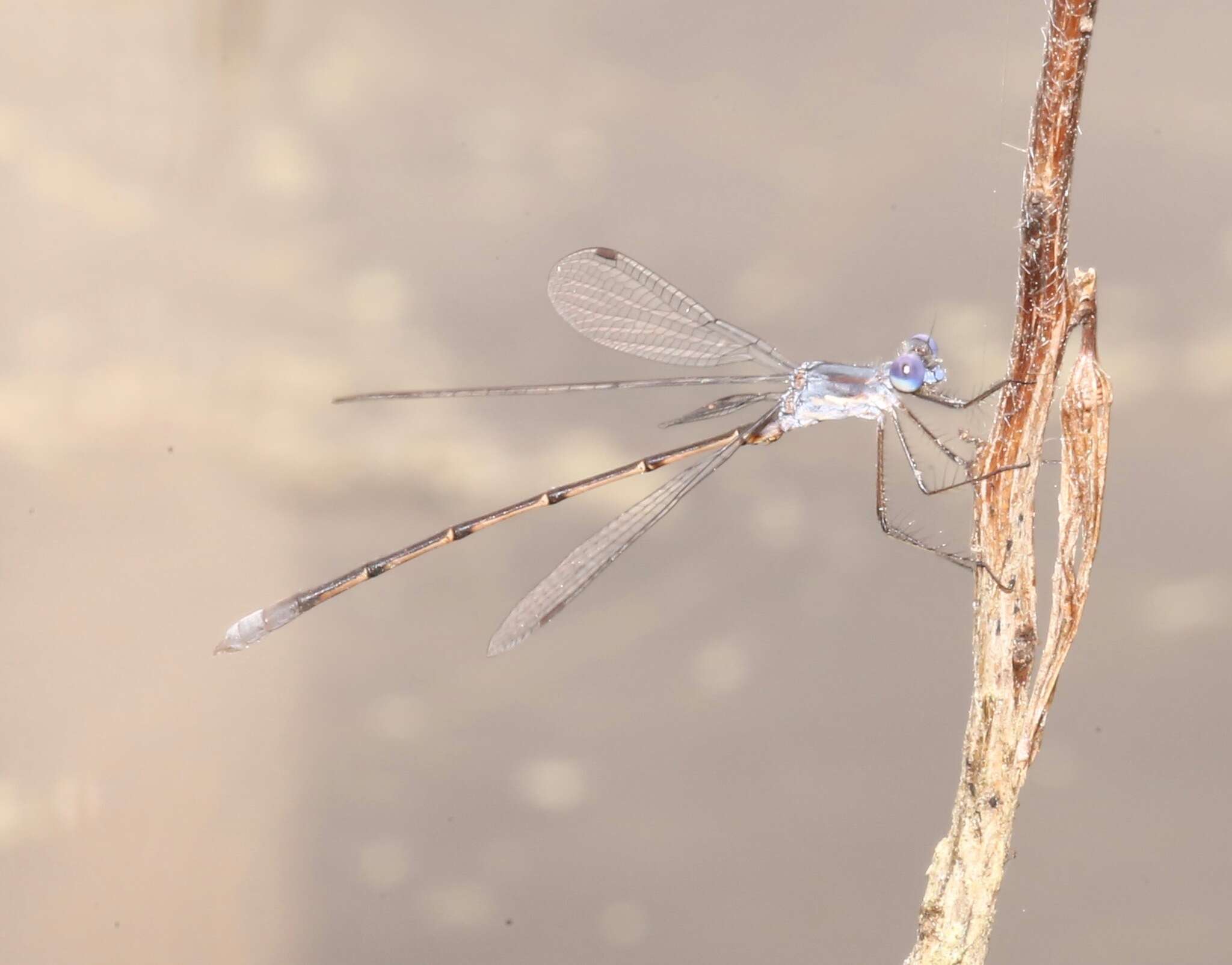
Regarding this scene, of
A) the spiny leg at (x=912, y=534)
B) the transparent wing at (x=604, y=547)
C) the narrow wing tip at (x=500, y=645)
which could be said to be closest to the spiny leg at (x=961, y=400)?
the spiny leg at (x=912, y=534)

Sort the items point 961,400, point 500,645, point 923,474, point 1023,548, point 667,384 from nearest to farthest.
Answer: point 1023,548 < point 961,400 < point 923,474 < point 500,645 < point 667,384

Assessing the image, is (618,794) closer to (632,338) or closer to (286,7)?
(632,338)

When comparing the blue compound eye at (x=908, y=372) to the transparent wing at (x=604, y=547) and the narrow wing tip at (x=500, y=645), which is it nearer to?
the transparent wing at (x=604, y=547)

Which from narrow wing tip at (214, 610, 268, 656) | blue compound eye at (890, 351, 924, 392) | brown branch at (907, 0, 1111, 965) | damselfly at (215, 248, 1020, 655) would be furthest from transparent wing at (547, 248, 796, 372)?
narrow wing tip at (214, 610, 268, 656)

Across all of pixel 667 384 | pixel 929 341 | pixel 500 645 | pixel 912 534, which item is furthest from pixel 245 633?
pixel 929 341

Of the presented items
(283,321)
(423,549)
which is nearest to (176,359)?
(283,321)

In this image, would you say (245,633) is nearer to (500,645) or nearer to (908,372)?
(500,645)
